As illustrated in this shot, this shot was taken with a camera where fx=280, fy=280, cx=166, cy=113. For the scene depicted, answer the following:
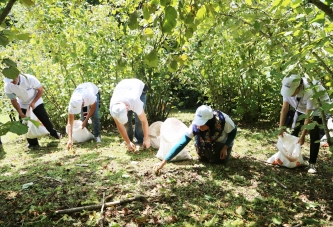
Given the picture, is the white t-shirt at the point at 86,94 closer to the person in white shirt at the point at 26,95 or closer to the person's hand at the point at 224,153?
the person in white shirt at the point at 26,95

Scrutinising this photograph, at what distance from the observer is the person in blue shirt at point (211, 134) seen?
3.43 meters

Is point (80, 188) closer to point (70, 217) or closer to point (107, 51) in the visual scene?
point (70, 217)

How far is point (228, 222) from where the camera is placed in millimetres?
2633

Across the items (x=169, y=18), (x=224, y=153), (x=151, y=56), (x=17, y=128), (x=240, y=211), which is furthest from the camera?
(x=224, y=153)

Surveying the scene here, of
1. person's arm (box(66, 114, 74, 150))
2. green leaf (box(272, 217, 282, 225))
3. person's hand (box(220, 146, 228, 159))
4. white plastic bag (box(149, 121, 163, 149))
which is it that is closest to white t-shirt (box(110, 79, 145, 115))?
white plastic bag (box(149, 121, 163, 149))

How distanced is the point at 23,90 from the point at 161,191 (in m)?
3.30

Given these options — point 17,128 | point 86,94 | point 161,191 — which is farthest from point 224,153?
point 17,128

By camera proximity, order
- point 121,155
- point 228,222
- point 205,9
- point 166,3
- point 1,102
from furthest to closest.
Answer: point 1,102
point 121,155
point 228,222
point 205,9
point 166,3

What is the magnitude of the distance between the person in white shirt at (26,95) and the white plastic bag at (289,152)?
4.22 meters

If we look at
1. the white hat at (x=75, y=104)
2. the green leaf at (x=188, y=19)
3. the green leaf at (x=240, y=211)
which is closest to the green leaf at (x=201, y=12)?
the green leaf at (x=188, y=19)

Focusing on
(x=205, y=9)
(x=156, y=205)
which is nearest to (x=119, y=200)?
(x=156, y=205)

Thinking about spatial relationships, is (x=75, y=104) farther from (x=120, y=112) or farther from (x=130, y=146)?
(x=130, y=146)

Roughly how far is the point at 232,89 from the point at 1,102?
5558 millimetres

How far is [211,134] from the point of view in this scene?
3830 mm
